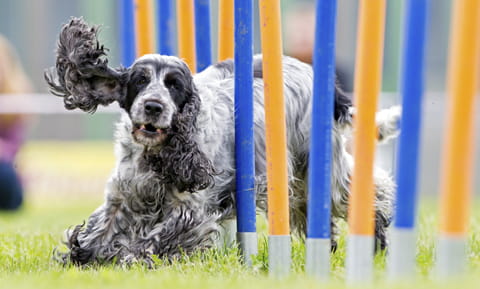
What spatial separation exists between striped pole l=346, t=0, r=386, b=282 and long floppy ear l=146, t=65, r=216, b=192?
139 centimetres

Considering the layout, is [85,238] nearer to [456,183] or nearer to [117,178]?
[117,178]

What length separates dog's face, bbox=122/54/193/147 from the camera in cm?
434

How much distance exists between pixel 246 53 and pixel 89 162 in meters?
8.40

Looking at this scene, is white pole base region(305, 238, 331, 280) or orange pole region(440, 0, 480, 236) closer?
orange pole region(440, 0, 480, 236)

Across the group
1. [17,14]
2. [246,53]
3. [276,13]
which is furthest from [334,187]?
[17,14]

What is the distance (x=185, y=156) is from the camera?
14.7ft

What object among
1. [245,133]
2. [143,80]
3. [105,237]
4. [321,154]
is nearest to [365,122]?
[321,154]

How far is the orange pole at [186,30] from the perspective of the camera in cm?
502

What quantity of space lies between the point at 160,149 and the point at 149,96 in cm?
31

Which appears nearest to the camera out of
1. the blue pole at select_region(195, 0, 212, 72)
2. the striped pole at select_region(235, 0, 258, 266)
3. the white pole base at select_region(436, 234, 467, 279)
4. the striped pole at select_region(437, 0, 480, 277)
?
the striped pole at select_region(437, 0, 480, 277)

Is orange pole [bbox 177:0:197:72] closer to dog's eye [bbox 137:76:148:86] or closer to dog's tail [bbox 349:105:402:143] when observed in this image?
dog's eye [bbox 137:76:148:86]

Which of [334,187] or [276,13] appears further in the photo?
[334,187]

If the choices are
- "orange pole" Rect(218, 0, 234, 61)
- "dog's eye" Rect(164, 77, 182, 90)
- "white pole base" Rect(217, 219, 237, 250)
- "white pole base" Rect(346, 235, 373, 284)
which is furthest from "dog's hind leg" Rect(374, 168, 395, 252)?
"white pole base" Rect(346, 235, 373, 284)

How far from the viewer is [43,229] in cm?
622
